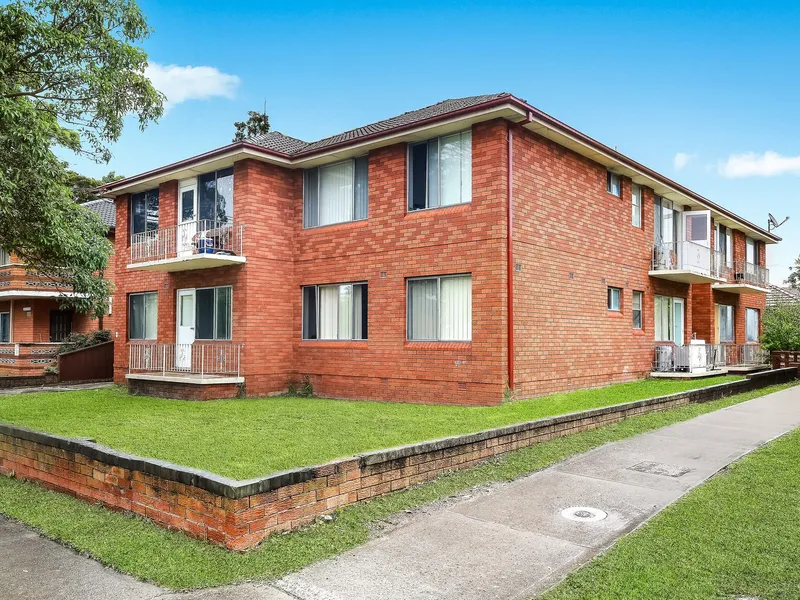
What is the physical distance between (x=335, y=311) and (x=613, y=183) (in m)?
8.04

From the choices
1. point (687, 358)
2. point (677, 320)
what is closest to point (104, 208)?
point (677, 320)

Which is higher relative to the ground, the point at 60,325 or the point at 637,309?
the point at 637,309

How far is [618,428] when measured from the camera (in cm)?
1064

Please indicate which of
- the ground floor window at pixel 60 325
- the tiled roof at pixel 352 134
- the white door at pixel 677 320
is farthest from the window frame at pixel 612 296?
the ground floor window at pixel 60 325

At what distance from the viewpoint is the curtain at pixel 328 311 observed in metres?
15.8

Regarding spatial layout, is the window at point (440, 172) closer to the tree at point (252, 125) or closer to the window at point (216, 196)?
the window at point (216, 196)

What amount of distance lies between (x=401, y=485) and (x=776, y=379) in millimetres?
17382

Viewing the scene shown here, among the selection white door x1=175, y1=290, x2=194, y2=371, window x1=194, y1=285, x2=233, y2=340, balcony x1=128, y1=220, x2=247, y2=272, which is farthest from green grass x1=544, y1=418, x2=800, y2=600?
white door x1=175, y1=290, x2=194, y2=371

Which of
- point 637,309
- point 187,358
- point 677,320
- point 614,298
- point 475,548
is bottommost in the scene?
point 475,548

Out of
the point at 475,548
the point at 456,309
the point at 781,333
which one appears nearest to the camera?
the point at 475,548

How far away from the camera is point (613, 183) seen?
17172mm

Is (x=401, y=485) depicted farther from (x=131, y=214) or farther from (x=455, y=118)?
(x=131, y=214)

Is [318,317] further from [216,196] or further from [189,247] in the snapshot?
[216,196]

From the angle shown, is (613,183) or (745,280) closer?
(613,183)
